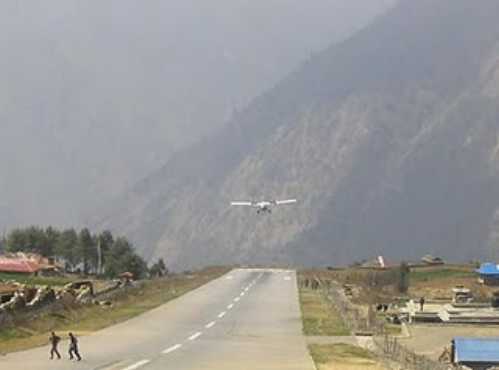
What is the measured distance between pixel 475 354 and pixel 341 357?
1411 centimetres

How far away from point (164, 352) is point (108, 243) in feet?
434

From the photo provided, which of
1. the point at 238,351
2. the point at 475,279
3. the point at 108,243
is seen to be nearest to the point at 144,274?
the point at 108,243

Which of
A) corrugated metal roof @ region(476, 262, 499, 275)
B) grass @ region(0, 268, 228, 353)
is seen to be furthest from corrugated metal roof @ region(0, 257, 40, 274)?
corrugated metal roof @ region(476, 262, 499, 275)

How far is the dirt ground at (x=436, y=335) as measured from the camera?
6700 centimetres

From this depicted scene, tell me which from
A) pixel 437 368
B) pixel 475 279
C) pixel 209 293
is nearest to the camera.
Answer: pixel 437 368

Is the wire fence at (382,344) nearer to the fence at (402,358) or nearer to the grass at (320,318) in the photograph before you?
the fence at (402,358)

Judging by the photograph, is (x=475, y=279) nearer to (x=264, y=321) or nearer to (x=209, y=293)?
(x=209, y=293)

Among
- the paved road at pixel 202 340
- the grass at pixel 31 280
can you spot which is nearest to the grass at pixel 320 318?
the paved road at pixel 202 340

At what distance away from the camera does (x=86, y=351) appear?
45.8 meters

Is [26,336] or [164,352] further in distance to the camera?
[26,336]

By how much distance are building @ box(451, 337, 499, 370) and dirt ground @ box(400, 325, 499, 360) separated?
2799 mm

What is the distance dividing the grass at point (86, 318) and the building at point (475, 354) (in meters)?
21.0

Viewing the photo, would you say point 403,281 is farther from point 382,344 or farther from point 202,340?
point 202,340

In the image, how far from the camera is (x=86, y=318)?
67250mm
